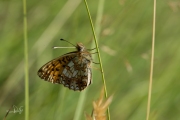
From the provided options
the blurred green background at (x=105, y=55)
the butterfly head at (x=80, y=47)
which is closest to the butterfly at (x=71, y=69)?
the butterfly head at (x=80, y=47)

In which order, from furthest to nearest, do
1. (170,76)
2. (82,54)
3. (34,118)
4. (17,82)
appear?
(170,76) < (17,82) < (34,118) < (82,54)

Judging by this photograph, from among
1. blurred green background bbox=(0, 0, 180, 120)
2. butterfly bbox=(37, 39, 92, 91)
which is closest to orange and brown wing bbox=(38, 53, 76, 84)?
butterfly bbox=(37, 39, 92, 91)

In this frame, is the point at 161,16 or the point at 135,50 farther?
the point at 161,16

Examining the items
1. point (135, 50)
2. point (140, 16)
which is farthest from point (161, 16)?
point (135, 50)

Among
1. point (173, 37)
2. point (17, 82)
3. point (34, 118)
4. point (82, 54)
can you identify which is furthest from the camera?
point (173, 37)

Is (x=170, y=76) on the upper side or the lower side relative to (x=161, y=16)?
lower

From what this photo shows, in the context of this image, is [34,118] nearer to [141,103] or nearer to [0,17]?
[141,103]

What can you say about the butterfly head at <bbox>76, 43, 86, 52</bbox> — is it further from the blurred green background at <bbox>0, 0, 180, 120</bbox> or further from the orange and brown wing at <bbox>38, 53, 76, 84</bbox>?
the blurred green background at <bbox>0, 0, 180, 120</bbox>

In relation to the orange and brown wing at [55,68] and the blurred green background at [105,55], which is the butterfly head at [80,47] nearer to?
the orange and brown wing at [55,68]
